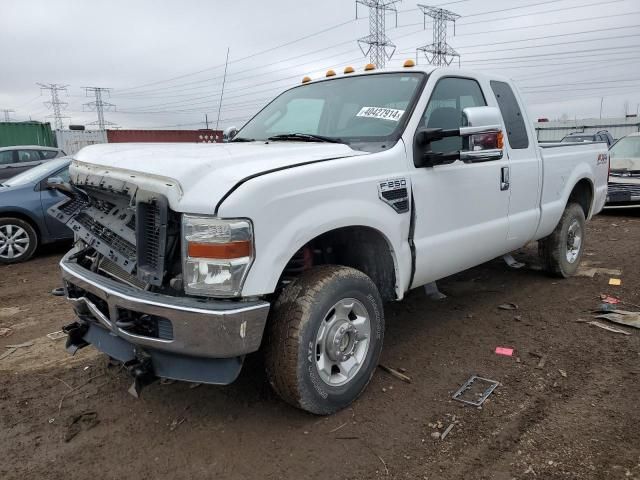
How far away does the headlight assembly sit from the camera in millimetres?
2328

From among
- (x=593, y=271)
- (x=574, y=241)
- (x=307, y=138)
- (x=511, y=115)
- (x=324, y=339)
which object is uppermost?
(x=511, y=115)

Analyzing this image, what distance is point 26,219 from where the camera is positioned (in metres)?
7.25

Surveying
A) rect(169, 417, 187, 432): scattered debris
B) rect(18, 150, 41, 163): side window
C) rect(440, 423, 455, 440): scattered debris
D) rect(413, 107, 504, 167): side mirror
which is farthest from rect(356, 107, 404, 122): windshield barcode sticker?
rect(18, 150, 41, 163): side window

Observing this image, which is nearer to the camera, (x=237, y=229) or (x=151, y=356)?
(x=237, y=229)

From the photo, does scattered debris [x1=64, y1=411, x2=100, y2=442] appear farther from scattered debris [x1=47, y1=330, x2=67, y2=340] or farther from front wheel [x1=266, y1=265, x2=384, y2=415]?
scattered debris [x1=47, y1=330, x2=67, y2=340]

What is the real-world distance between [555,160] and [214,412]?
388 cm

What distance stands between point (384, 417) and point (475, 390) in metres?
0.68

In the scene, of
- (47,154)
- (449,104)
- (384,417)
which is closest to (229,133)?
(449,104)

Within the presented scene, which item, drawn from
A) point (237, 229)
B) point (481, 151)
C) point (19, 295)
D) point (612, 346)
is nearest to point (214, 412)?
point (237, 229)

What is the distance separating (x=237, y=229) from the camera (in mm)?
2330

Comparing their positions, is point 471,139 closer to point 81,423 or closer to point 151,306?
Result: point 151,306

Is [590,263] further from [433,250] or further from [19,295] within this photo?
[19,295]

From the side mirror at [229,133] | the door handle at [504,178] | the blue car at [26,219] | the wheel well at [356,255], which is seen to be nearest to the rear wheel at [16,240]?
the blue car at [26,219]

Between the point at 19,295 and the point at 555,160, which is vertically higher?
the point at 555,160
